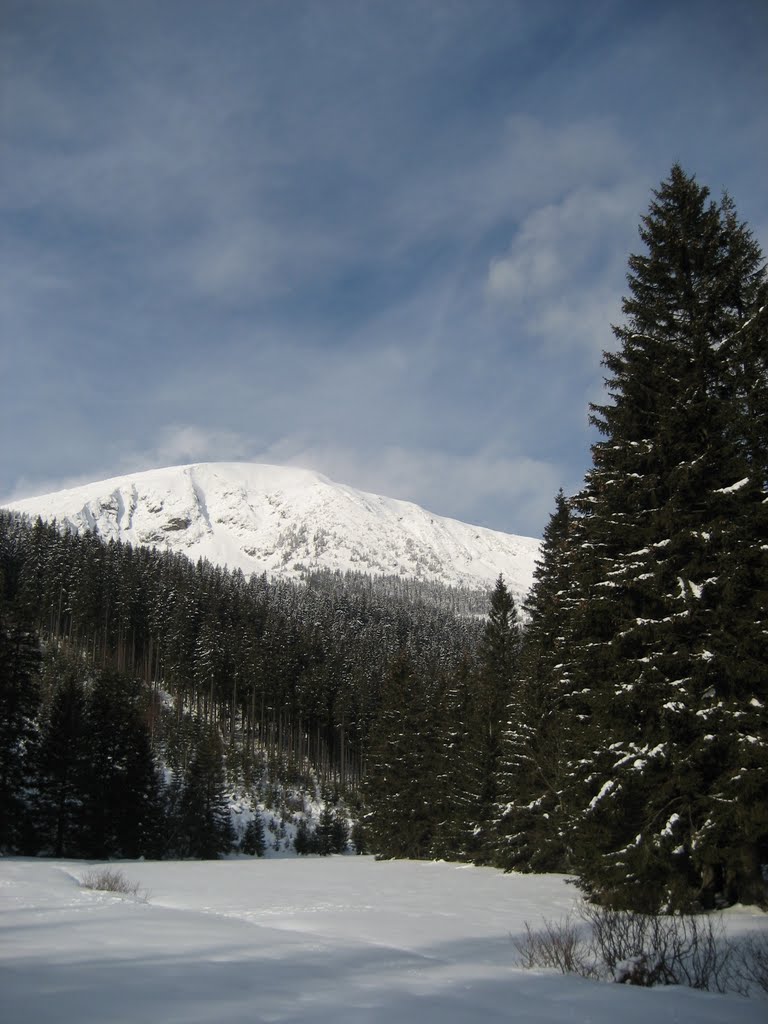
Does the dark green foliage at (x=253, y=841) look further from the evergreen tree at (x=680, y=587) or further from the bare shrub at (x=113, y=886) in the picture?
the evergreen tree at (x=680, y=587)

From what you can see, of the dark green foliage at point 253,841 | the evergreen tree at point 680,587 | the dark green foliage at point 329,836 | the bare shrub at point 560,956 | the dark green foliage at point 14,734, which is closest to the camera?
the bare shrub at point 560,956

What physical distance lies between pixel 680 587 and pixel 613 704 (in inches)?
115

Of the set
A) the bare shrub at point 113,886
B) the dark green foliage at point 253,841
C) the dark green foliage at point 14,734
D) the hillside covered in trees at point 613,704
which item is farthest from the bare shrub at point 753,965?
the dark green foliage at point 253,841

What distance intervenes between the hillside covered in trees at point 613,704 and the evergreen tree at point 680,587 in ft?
0.18

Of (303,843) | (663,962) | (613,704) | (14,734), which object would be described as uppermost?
(613,704)

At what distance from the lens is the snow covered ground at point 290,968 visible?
5891 mm

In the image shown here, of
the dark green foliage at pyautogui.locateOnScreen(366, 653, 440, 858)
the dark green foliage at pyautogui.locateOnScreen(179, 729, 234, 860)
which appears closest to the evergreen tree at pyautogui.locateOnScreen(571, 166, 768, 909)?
the dark green foliage at pyautogui.locateOnScreen(366, 653, 440, 858)

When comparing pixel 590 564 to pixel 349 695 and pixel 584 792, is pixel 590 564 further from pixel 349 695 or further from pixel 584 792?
pixel 349 695

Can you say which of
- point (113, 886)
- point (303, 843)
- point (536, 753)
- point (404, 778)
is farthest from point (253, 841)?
point (113, 886)

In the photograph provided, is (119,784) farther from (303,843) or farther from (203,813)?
(303,843)

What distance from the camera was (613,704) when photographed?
1377cm

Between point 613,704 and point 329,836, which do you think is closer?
point 613,704

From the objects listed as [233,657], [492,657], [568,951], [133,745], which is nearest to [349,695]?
[233,657]

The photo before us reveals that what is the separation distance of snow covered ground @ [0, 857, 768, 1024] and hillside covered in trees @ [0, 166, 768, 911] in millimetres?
2453
